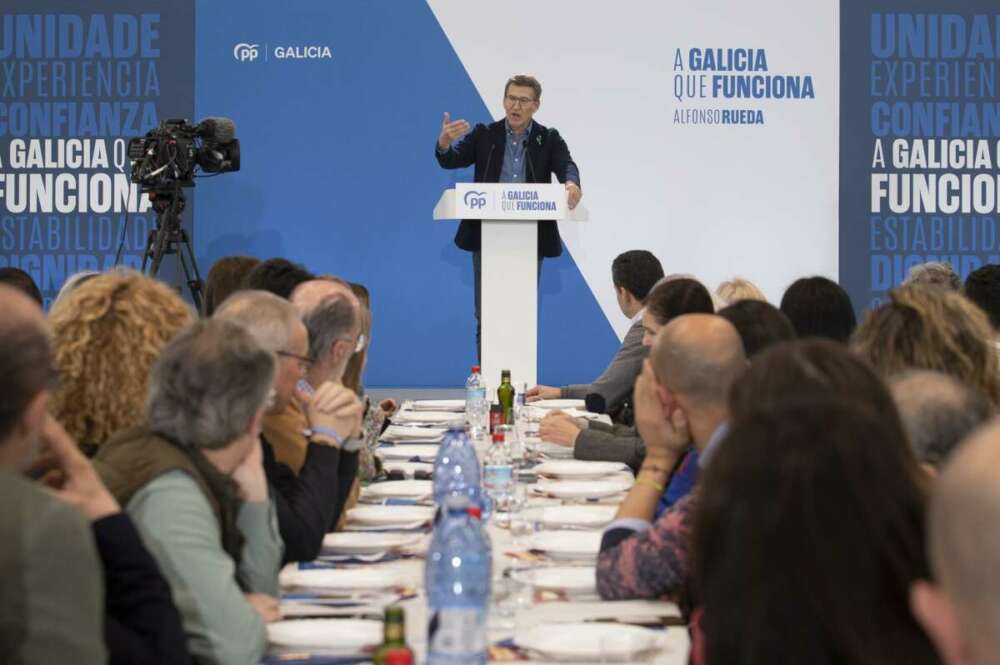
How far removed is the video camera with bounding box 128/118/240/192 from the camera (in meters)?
8.58

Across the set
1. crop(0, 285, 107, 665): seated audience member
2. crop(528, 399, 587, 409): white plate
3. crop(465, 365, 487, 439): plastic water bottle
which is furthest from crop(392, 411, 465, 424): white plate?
crop(0, 285, 107, 665): seated audience member

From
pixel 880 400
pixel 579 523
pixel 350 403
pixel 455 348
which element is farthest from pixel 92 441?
pixel 455 348

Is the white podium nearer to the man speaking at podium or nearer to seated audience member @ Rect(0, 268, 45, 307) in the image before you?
the man speaking at podium

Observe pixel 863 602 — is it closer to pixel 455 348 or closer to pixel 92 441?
pixel 92 441

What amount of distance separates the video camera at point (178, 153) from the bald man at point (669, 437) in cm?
619

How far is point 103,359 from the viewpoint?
246 cm

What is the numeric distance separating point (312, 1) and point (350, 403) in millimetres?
7314

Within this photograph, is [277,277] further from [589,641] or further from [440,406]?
[589,641]

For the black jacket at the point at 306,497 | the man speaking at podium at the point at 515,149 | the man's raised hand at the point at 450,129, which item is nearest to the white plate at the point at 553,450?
the black jacket at the point at 306,497

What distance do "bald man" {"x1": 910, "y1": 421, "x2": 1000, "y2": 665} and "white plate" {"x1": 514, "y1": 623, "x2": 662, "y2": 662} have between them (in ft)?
3.59

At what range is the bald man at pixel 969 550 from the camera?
2.98 ft

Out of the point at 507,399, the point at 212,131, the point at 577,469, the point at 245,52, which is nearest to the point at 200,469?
the point at 577,469

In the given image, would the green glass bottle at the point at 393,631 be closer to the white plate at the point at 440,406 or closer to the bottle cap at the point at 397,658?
the bottle cap at the point at 397,658

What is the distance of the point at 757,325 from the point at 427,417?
9.02 ft
